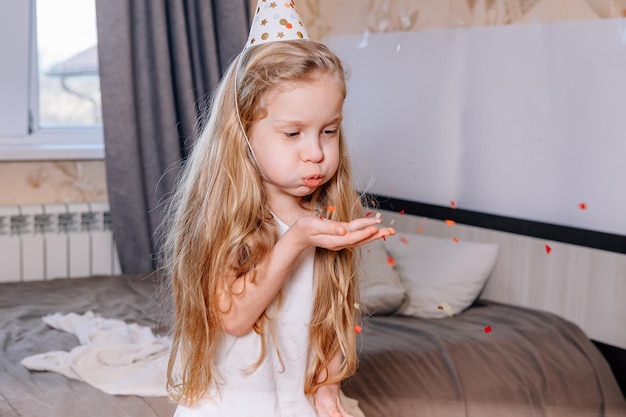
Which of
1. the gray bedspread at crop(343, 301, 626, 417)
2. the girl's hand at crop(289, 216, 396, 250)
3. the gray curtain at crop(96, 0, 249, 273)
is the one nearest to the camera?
the girl's hand at crop(289, 216, 396, 250)

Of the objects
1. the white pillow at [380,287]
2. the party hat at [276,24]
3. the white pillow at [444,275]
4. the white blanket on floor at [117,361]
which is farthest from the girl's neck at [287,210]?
the white pillow at [444,275]

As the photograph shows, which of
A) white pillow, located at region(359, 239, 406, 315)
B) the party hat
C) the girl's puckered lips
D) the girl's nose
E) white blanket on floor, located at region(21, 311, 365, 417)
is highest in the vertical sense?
the party hat

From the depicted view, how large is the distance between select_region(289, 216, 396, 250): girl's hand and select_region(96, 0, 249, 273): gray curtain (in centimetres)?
189

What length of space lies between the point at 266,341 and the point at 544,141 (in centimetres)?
133

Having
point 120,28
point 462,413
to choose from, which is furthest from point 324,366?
point 120,28

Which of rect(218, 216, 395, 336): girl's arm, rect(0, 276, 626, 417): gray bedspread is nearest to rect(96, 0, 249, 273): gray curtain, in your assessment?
rect(0, 276, 626, 417): gray bedspread

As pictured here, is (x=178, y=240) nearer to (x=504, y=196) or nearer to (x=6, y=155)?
(x=504, y=196)

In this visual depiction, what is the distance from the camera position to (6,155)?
3053 millimetres

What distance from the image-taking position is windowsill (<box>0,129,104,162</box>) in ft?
10.1

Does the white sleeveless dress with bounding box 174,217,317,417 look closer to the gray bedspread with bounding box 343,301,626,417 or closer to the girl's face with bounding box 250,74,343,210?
the girl's face with bounding box 250,74,343,210

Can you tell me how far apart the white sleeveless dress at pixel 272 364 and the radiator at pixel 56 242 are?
6.22 feet

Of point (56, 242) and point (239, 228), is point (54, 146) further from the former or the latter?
point (239, 228)

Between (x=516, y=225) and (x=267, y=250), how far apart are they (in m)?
1.36

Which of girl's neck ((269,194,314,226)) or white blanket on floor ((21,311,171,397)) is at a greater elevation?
girl's neck ((269,194,314,226))
